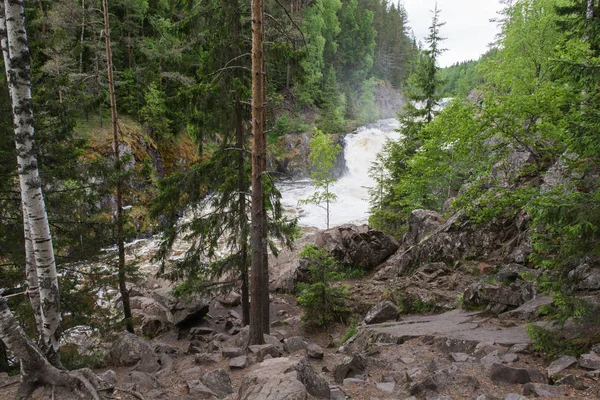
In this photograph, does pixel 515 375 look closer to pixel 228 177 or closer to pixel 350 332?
pixel 350 332

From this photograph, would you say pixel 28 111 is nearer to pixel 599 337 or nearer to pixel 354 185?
pixel 599 337

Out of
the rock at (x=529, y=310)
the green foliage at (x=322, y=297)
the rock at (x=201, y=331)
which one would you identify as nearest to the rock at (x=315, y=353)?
the green foliage at (x=322, y=297)

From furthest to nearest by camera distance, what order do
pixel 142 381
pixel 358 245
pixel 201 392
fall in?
pixel 358 245, pixel 142 381, pixel 201 392

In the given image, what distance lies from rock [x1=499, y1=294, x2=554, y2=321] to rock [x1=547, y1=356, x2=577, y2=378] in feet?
8.55

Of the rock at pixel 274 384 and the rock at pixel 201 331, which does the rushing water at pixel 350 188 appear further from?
the rock at pixel 274 384

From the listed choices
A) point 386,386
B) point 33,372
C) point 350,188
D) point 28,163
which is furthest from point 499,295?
point 350,188

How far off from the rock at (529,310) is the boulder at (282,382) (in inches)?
216

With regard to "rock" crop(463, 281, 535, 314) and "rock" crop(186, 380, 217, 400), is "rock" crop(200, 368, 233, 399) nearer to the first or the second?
"rock" crop(186, 380, 217, 400)

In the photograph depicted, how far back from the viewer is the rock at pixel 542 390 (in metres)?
4.55

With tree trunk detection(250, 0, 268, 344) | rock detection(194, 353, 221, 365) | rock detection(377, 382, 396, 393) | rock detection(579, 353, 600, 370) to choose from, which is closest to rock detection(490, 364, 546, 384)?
rock detection(579, 353, 600, 370)

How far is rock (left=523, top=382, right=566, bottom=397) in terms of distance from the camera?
4555 mm

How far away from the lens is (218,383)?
5.95m

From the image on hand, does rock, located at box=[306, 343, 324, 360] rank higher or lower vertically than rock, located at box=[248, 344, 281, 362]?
lower

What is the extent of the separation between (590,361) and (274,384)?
4516 mm
